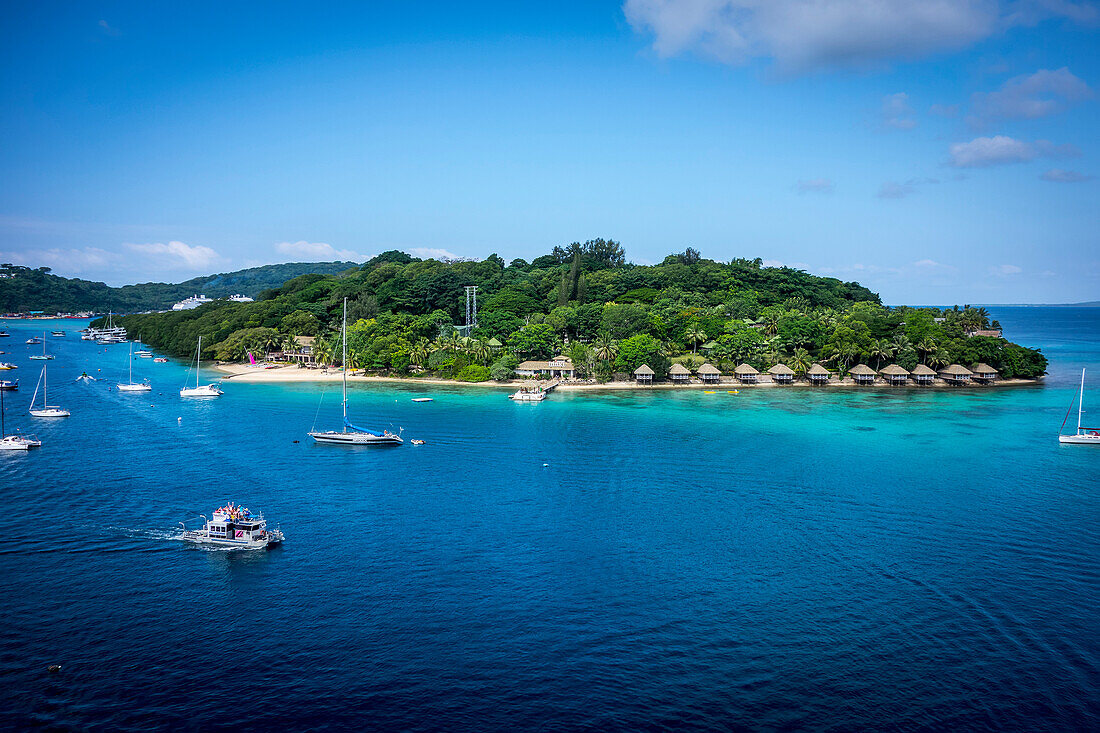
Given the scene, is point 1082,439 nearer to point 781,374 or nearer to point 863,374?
point 863,374

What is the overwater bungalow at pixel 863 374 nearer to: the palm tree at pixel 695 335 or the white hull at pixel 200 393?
the palm tree at pixel 695 335

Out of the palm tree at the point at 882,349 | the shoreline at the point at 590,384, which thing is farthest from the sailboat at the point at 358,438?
the palm tree at the point at 882,349

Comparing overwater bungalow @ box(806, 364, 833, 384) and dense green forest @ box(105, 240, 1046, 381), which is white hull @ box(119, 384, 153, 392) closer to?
dense green forest @ box(105, 240, 1046, 381)

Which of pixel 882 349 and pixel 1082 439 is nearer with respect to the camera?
pixel 1082 439

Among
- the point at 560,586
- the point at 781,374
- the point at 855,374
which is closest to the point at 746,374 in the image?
the point at 781,374

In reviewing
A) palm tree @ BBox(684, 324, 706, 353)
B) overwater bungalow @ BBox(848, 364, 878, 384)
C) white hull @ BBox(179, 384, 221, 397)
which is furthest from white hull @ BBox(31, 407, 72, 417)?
overwater bungalow @ BBox(848, 364, 878, 384)
